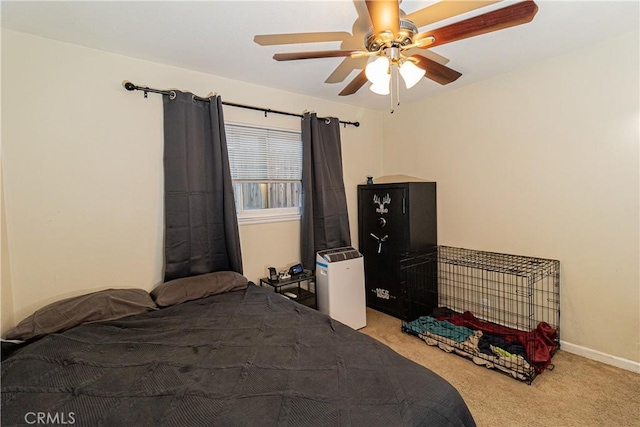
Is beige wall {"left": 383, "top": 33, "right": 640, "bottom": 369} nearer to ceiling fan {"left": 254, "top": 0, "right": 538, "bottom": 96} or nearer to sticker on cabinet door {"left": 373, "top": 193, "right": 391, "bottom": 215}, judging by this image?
sticker on cabinet door {"left": 373, "top": 193, "right": 391, "bottom": 215}

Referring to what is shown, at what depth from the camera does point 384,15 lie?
1.31m

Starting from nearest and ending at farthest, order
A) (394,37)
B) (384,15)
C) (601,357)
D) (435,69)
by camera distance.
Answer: (384,15)
(394,37)
(435,69)
(601,357)

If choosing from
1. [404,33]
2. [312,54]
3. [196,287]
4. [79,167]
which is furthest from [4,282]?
[404,33]

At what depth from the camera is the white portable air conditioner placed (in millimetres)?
3029

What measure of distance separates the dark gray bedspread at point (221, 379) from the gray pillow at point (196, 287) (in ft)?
1.27

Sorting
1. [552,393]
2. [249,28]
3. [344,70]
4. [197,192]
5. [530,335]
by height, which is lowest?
[552,393]

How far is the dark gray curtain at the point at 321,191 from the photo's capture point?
3289 mm

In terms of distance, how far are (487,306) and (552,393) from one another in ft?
3.62

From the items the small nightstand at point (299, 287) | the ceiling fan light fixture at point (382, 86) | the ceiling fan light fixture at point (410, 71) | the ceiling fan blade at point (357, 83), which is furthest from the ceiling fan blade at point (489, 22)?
the small nightstand at point (299, 287)

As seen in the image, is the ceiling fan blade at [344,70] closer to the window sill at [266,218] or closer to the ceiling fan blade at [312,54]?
the ceiling fan blade at [312,54]

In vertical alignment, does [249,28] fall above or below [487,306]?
above

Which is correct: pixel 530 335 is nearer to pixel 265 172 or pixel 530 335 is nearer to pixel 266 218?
pixel 266 218

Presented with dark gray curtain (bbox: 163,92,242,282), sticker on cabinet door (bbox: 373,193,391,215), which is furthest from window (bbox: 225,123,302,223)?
sticker on cabinet door (bbox: 373,193,391,215)

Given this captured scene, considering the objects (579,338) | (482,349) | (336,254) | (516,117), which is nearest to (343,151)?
(336,254)
